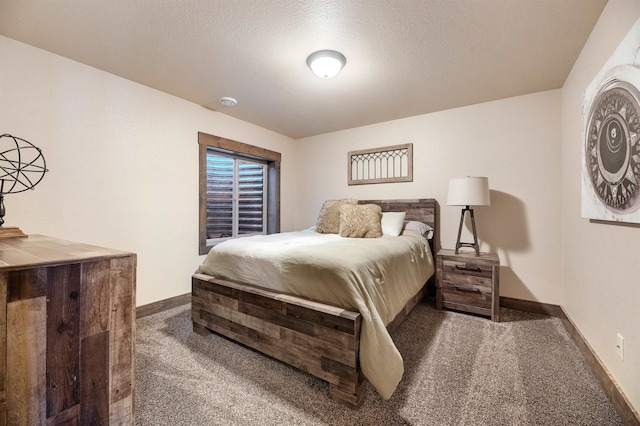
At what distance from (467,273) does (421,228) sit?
0.68m

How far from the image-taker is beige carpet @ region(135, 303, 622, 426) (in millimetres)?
1315

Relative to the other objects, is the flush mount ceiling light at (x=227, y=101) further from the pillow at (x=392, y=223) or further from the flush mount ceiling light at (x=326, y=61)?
the pillow at (x=392, y=223)

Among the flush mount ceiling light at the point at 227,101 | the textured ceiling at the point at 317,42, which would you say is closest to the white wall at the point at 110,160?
the textured ceiling at the point at 317,42

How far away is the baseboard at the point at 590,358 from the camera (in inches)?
49.0

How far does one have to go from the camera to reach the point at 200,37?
1.83 metres

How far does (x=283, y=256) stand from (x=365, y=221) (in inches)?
48.2

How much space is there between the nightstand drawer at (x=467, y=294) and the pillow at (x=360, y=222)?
2.85 ft

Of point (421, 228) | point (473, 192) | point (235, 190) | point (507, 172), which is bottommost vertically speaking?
point (421, 228)

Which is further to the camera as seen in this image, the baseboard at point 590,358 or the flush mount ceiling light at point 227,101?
the flush mount ceiling light at point 227,101

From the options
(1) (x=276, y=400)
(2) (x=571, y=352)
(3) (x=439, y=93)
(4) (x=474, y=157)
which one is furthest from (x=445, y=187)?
(1) (x=276, y=400)

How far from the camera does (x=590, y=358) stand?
170 cm

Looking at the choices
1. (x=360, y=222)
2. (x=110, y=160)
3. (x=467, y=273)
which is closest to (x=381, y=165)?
(x=360, y=222)

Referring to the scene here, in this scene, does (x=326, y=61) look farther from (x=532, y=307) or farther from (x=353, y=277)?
(x=532, y=307)

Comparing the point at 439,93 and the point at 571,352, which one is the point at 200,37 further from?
the point at 571,352
